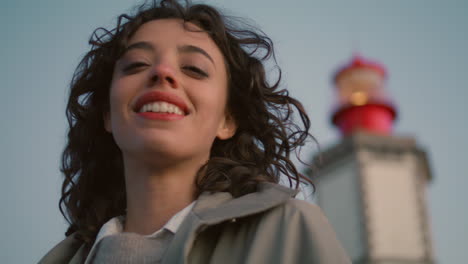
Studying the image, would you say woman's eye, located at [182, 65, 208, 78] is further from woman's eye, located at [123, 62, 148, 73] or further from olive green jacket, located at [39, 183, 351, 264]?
olive green jacket, located at [39, 183, 351, 264]

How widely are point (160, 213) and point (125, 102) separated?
452 millimetres

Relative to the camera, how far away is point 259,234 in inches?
66.1

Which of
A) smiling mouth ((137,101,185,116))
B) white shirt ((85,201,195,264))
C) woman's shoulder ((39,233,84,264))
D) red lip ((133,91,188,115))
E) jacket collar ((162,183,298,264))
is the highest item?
red lip ((133,91,188,115))

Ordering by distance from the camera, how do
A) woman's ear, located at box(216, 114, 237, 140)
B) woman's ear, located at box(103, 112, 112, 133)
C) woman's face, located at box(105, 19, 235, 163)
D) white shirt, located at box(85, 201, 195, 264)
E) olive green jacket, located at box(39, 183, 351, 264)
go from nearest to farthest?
olive green jacket, located at box(39, 183, 351, 264) < white shirt, located at box(85, 201, 195, 264) < woman's face, located at box(105, 19, 235, 163) < woman's ear, located at box(216, 114, 237, 140) < woman's ear, located at box(103, 112, 112, 133)

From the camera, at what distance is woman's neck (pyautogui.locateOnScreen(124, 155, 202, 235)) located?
2072 millimetres

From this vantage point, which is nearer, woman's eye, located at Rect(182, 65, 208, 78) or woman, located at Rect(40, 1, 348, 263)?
woman, located at Rect(40, 1, 348, 263)

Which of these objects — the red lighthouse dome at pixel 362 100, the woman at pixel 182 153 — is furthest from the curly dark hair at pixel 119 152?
→ the red lighthouse dome at pixel 362 100

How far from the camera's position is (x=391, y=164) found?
Result: 19.8m

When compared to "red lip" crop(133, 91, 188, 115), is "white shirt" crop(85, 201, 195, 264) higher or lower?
lower

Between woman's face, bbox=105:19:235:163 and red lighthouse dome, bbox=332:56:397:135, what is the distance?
22678 millimetres

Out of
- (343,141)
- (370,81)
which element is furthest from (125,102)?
(370,81)

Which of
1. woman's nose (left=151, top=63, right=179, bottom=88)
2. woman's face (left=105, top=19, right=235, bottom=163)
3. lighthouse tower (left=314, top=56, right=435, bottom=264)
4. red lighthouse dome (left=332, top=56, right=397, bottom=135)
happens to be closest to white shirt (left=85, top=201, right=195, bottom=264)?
woman's face (left=105, top=19, right=235, bottom=163)

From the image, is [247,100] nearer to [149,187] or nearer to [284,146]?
[284,146]

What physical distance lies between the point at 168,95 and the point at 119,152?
0.67 m
